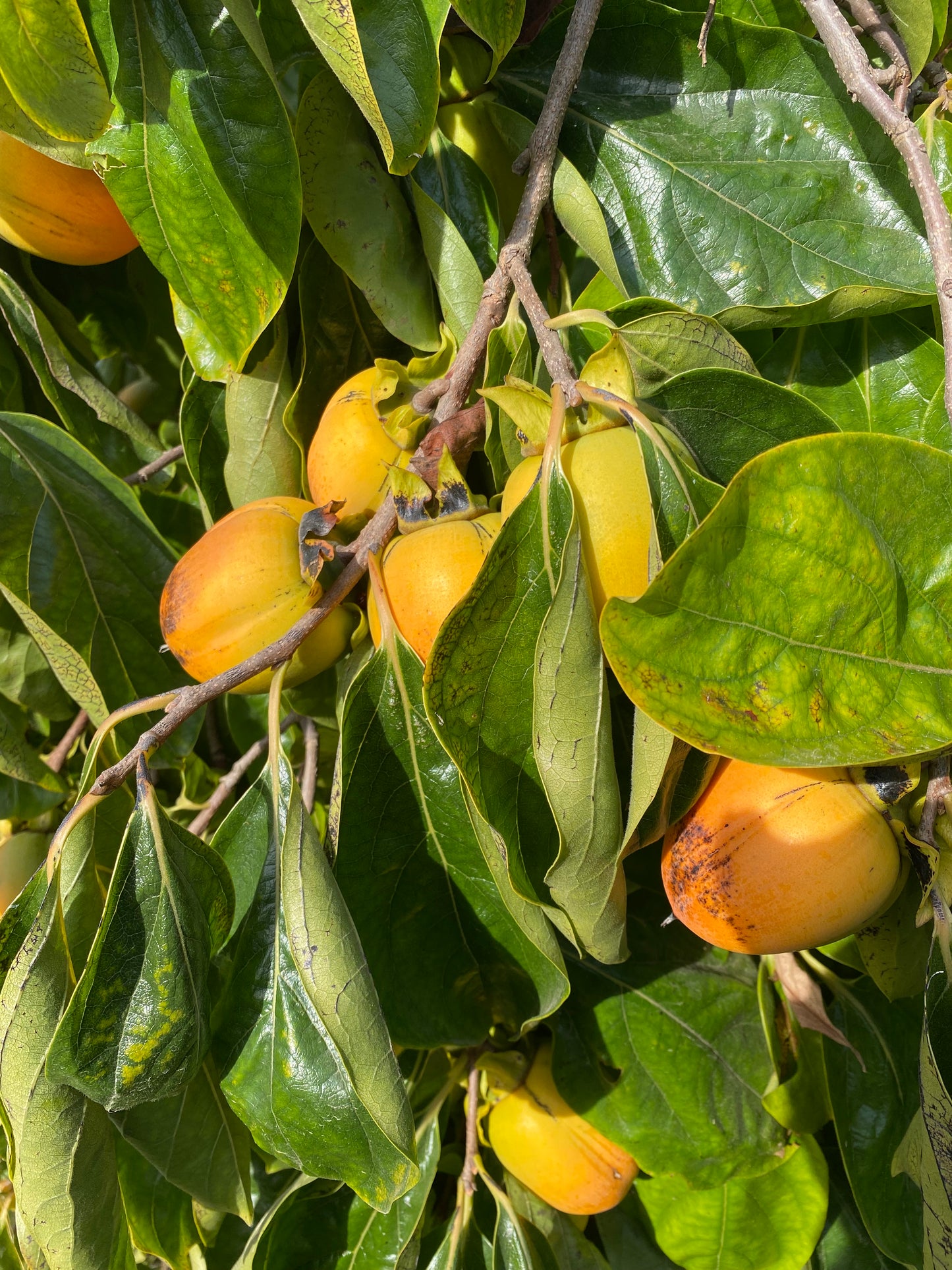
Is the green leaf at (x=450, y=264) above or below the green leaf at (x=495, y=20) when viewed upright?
below

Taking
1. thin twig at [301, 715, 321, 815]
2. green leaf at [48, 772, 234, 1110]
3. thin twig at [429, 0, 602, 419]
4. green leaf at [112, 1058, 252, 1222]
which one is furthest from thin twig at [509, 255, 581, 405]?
green leaf at [112, 1058, 252, 1222]

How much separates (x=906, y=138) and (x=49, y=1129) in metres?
1.38

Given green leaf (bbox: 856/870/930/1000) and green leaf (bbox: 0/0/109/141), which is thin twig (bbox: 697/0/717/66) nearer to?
green leaf (bbox: 0/0/109/141)

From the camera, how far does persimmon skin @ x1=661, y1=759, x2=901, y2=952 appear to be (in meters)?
0.90

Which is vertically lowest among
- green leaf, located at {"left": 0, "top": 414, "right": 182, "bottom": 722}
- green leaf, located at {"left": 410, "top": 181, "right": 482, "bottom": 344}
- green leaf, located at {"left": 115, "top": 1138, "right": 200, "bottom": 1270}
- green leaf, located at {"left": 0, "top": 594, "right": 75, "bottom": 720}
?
green leaf, located at {"left": 115, "top": 1138, "right": 200, "bottom": 1270}

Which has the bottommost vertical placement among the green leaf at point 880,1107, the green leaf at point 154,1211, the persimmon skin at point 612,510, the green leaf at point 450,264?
the green leaf at point 880,1107

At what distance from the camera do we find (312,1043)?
105cm

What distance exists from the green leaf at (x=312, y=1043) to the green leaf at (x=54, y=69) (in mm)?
719

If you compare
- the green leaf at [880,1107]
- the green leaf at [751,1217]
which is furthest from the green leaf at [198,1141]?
the green leaf at [880,1107]

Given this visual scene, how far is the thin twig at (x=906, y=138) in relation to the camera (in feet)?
2.65

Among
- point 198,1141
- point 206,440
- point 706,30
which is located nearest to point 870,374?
point 706,30

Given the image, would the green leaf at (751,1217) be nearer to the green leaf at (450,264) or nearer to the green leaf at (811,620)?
the green leaf at (811,620)

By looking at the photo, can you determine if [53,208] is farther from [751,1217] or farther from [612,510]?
[751,1217]

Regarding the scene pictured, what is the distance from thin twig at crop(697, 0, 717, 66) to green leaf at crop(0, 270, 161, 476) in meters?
0.96
